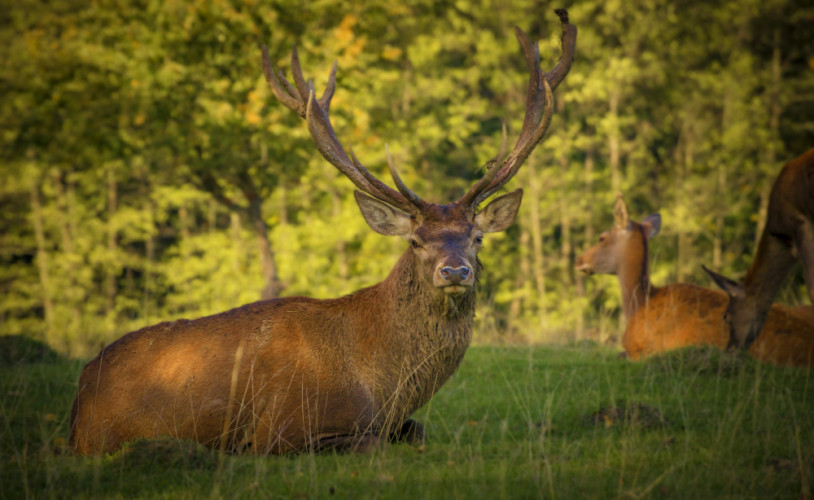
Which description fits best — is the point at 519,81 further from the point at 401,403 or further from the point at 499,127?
the point at 401,403

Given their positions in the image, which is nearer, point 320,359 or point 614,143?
point 320,359

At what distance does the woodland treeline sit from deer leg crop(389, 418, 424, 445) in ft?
32.6

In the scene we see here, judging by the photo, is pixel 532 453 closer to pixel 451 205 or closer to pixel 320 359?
pixel 320 359

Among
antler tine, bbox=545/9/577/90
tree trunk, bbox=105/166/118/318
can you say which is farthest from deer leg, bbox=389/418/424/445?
tree trunk, bbox=105/166/118/318

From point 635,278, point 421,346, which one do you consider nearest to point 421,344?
point 421,346

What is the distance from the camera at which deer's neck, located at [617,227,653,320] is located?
28.5ft

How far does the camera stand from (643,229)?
369 inches

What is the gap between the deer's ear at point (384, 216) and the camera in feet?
16.3

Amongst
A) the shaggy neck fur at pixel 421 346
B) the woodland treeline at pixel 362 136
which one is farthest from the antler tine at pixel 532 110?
the woodland treeline at pixel 362 136

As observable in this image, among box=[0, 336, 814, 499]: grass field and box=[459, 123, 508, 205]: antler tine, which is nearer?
box=[0, 336, 814, 499]: grass field

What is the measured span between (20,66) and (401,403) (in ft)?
60.7

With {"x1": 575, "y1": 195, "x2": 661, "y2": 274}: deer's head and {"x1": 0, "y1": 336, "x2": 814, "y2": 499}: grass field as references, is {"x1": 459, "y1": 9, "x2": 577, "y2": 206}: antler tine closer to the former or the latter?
{"x1": 0, "y1": 336, "x2": 814, "y2": 499}: grass field

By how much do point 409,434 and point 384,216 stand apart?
5.02 ft

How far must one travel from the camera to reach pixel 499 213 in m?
5.13
